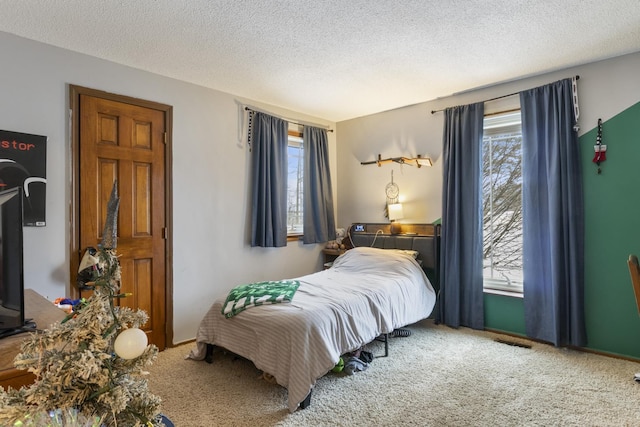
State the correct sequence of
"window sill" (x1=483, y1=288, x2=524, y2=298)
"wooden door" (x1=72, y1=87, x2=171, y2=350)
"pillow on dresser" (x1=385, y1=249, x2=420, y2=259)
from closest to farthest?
"wooden door" (x1=72, y1=87, x2=171, y2=350) → "window sill" (x1=483, y1=288, x2=524, y2=298) → "pillow on dresser" (x1=385, y1=249, x2=420, y2=259)

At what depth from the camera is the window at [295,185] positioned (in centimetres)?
458

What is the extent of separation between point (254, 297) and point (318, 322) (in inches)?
23.5

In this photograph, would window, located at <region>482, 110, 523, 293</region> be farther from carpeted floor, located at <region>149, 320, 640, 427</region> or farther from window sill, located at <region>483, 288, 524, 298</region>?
carpeted floor, located at <region>149, 320, 640, 427</region>

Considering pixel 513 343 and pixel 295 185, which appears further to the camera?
pixel 295 185

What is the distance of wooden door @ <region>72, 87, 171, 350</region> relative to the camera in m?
2.90

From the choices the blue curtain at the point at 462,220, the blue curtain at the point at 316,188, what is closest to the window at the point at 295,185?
the blue curtain at the point at 316,188

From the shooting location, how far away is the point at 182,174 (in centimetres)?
348

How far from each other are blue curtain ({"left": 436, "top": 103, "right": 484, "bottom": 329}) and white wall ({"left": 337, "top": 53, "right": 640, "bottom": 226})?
0.66 ft

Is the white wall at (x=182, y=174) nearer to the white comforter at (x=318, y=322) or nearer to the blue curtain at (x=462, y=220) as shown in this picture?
the white comforter at (x=318, y=322)

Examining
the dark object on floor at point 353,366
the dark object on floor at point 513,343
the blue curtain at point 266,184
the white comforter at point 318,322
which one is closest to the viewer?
the white comforter at point 318,322

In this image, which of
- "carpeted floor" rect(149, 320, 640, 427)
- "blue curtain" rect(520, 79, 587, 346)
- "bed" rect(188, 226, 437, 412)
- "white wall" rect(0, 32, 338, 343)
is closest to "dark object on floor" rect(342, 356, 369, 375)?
"carpeted floor" rect(149, 320, 640, 427)

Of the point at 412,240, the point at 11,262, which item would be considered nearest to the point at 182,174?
the point at 11,262

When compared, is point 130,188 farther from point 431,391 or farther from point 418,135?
point 418,135

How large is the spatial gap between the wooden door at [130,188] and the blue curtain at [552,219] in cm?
345
